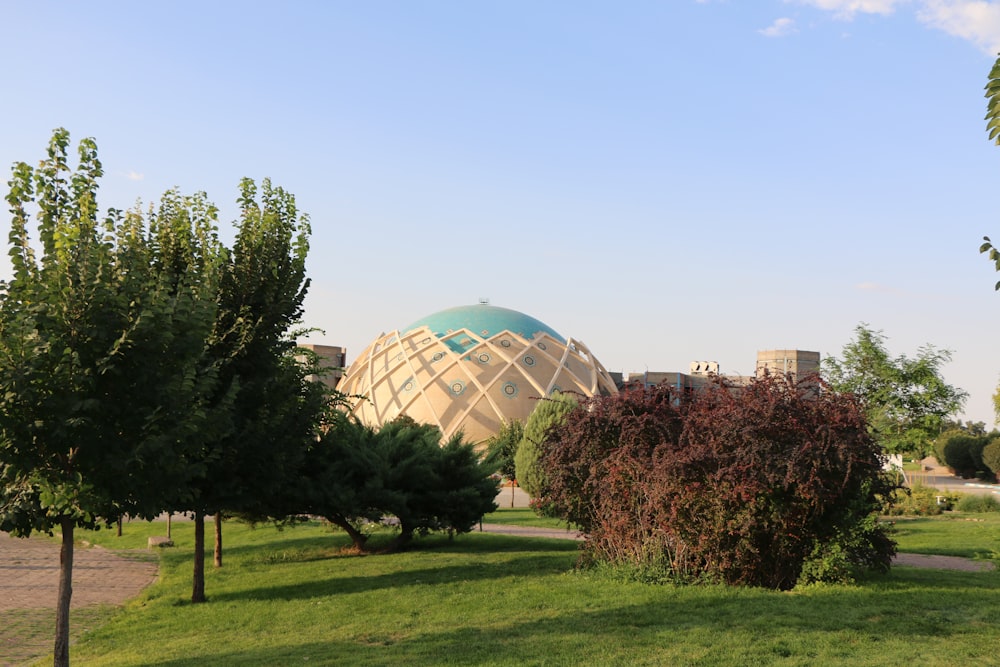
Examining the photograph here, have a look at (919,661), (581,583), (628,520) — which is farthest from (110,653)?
(919,661)

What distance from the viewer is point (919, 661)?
26.6 feet

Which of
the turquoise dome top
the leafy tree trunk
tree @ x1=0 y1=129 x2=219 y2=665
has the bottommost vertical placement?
the leafy tree trunk

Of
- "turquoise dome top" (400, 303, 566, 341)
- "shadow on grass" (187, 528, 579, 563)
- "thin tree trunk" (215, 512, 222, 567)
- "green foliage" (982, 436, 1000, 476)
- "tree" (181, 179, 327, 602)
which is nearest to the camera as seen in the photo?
"tree" (181, 179, 327, 602)

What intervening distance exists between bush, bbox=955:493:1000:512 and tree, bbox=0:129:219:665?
88.1ft

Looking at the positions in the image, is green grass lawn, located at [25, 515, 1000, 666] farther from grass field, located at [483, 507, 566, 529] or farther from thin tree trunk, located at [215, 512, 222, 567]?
grass field, located at [483, 507, 566, 529]

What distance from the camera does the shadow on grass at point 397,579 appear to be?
46.3 feet

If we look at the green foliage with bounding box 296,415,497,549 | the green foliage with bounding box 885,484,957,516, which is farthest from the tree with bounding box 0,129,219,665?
the green foliage with bounding box 885,484,957,516

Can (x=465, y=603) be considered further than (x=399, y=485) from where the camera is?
No

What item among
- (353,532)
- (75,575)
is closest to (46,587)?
(75,575)

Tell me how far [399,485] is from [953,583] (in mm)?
→ 10417

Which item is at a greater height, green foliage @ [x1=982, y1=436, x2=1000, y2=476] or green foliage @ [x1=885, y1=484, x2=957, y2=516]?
green foliage @ [x1=982, y1=436, x2=1000, y2=476]

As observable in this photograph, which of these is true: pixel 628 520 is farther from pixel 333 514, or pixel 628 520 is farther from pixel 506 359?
pixel 506 359

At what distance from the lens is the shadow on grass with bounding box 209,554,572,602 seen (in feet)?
46.3

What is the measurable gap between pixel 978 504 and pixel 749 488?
21.3 meters
